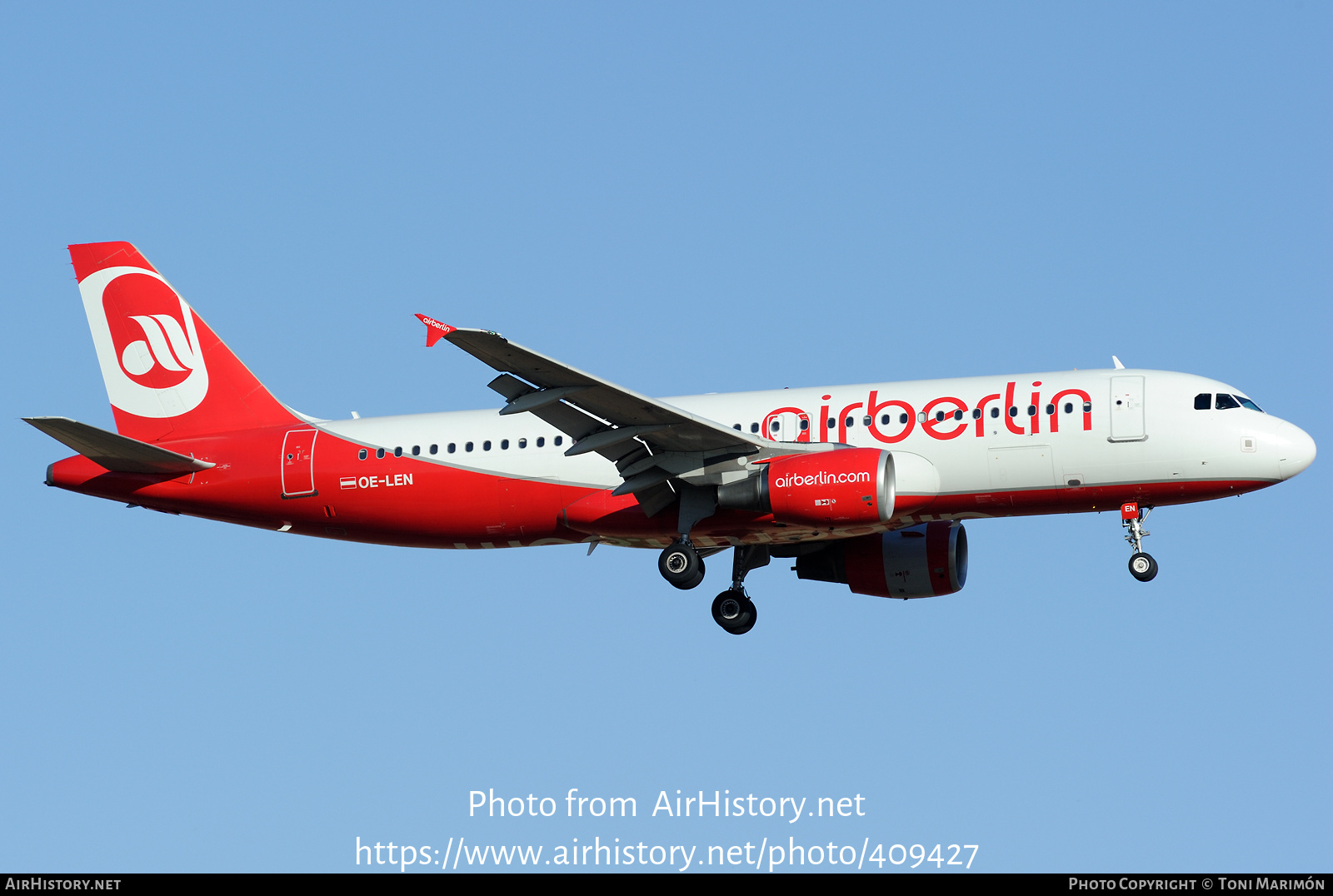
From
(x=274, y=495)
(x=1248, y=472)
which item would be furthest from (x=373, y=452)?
(x=1248, y=472)

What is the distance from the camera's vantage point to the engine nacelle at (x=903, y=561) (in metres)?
36.6

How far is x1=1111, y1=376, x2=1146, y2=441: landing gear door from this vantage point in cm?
3206

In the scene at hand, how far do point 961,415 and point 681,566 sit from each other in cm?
643

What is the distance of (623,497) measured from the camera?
111 feet

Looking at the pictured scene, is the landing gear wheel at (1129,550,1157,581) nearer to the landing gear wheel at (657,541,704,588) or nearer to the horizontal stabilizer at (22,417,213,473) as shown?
the landing gear wheel at (657,541,704,588)

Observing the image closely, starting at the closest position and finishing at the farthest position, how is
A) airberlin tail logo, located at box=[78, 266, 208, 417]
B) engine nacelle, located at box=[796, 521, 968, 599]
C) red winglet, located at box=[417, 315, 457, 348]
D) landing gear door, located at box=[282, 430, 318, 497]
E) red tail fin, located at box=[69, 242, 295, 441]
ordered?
red winglet, located at box=[417, 315, 457, 348] → landing gear door, located at box=[282, 430, 318, 497] → engine nacelle, located at box=[796, 521, 968, 599] → red tail fin, located at box=[69, 242, 295, 441] → airberlin tail logo, located at box=[78, 266, 208, 417]

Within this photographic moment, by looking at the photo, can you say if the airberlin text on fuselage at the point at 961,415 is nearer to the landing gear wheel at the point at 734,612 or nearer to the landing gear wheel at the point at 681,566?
the landing gear wheel at the point at 681,566

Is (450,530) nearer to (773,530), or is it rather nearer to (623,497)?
(623,497)

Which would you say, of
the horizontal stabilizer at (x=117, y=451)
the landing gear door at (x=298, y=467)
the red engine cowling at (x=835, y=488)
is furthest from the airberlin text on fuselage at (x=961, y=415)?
the horizontal stabilizer at (x=117, y=451)

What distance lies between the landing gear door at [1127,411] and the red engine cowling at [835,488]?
449cm

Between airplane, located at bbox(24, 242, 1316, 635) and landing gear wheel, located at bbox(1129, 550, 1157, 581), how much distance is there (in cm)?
→ 7

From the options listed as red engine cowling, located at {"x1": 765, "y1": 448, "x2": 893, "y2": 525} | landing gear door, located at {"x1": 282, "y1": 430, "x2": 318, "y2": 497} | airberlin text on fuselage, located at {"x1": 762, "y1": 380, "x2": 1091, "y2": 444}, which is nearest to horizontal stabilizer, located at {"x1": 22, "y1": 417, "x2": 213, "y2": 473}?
landing gear door, located at {"x1": 282, "y1": 430, "x2": 318, "y2": 497}

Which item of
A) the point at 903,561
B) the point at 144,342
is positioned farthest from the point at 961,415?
the point at 144,342

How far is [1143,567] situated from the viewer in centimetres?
3244
